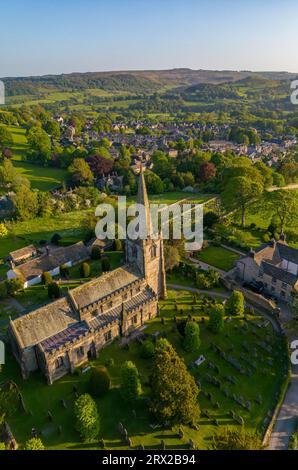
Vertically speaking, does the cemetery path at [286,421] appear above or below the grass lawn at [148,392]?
below

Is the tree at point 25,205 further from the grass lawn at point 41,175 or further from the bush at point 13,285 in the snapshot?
the bush at point 13,285

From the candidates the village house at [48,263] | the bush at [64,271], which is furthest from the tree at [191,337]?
the village house at [48,263]

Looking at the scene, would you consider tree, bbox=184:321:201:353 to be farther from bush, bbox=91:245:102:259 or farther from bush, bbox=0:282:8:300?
bush, bbox=0:282:8:300

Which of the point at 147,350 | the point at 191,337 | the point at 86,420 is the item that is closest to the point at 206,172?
the point at 191,337

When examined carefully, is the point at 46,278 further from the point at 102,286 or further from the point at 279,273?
the point at 279,273

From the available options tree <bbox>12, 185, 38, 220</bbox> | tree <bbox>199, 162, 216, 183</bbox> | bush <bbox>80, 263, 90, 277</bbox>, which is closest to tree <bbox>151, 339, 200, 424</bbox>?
bush <bbox>80, 263, 90, 277</bbox>
